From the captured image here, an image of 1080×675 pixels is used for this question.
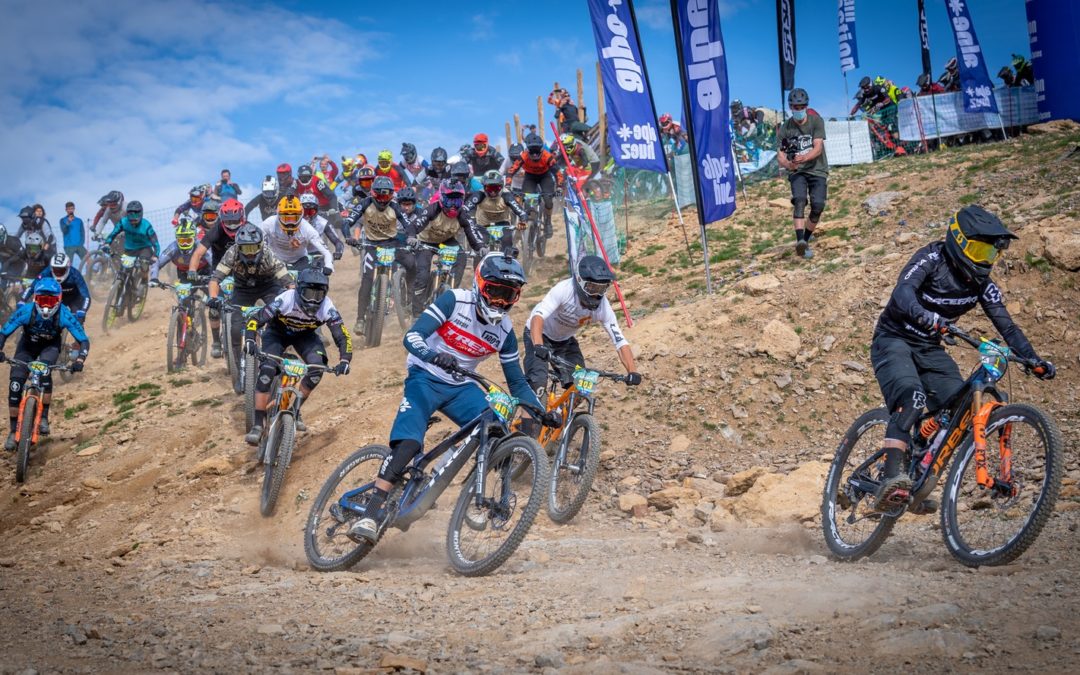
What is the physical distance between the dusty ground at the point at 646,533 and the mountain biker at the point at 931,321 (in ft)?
2.99

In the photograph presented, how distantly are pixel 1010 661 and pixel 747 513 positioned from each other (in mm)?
4381

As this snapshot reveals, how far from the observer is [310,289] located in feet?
32.3

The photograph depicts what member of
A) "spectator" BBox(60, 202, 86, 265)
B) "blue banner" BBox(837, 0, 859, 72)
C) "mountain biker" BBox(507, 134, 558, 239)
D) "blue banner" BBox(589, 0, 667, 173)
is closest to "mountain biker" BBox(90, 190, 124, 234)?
"spectator" BBox(60, 202, 86, 265)

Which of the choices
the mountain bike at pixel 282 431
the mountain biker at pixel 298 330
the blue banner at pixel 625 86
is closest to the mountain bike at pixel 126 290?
the mountain biker at pixel 298 330

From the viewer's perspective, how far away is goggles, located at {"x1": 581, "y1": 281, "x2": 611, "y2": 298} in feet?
28.6

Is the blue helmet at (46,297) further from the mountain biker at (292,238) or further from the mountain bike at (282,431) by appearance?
the mountain bike at (282,431)

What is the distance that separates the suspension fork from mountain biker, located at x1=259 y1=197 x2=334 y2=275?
9.60m

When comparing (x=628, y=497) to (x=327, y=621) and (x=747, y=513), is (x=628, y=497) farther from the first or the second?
(x=327, y=621)

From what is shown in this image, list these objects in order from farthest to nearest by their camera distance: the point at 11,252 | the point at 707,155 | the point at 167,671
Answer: the point at 11,252
the point at 707,155
the point at 167,671

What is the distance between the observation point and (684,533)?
809 centimetres

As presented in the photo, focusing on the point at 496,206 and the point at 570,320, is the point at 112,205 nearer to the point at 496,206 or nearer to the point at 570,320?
the point at 496,206

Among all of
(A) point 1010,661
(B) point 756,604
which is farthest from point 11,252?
(A) point 1010,661

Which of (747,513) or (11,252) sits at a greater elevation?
(11,252)

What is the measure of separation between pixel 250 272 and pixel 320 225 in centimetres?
375
